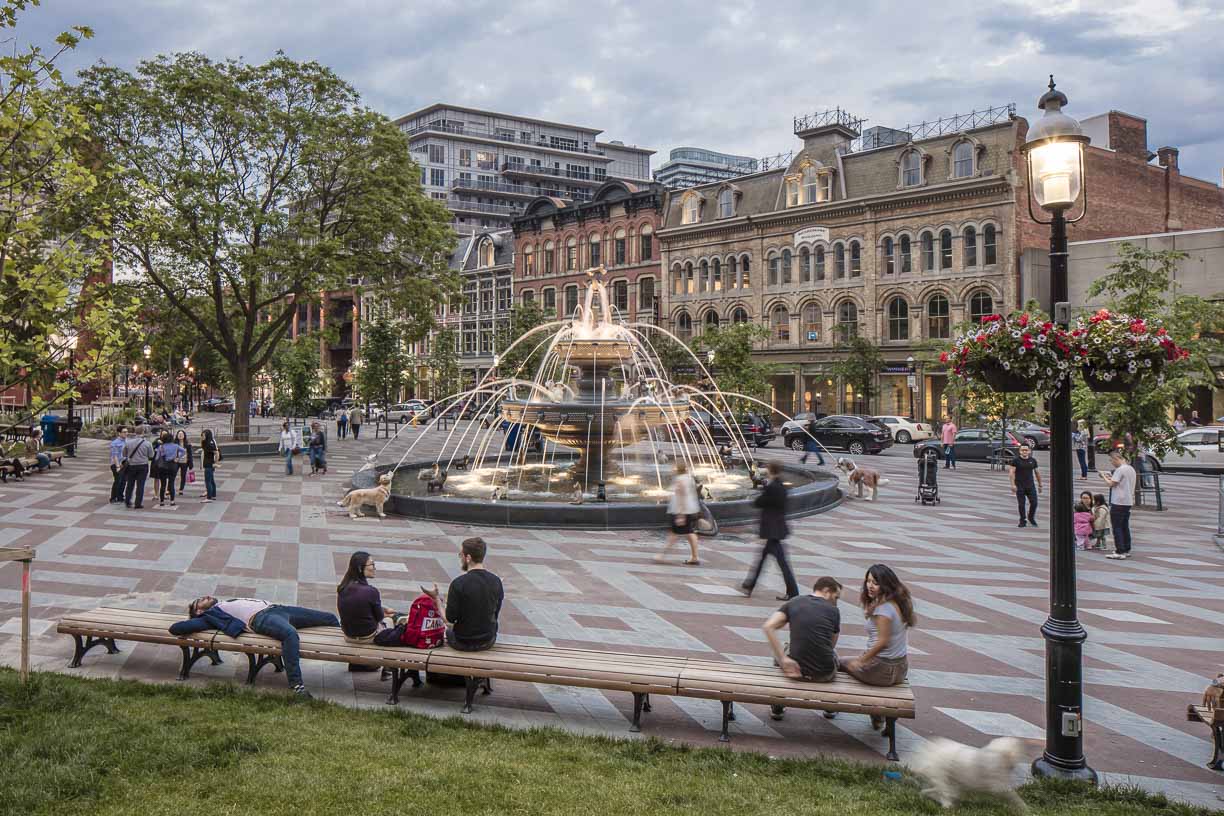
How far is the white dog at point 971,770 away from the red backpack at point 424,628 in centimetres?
408

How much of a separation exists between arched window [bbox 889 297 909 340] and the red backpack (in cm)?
4339

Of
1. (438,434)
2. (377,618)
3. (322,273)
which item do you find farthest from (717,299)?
(377,618)

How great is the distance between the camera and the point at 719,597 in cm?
1019

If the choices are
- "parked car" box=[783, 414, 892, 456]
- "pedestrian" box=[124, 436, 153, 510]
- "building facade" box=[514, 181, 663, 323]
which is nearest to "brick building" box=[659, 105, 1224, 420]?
"building facade" box=[514, 181, 663, 323]

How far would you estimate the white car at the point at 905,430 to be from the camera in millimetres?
38875

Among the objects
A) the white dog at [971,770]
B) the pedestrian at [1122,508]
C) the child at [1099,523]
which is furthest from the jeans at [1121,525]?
the white dog at [971,770]

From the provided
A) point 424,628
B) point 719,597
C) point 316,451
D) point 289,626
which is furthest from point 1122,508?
point 316,451

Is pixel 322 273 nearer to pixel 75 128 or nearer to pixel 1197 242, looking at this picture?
pixel 75 128

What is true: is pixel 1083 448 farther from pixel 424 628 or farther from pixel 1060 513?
pixel 424 628

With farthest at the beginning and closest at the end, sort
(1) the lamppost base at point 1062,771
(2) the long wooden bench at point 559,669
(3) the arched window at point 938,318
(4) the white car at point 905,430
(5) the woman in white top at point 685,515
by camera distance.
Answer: (3) the arched window at point 938,318
(4) the white car at point 905,430
(5) the woman in white top at point 685,515
(2) the long wooden bench at point 559,669
(1) the lamppost base at point 1062,771

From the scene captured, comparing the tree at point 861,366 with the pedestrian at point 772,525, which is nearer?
the pedestrian at point 772,525

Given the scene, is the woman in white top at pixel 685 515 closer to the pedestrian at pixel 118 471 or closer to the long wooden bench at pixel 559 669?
the long wooden bench at pixel 559 669

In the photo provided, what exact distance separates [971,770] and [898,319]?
44532 mm

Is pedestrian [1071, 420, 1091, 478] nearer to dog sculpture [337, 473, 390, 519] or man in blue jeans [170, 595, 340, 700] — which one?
dog sculpture [337, 473, 390, 519]
